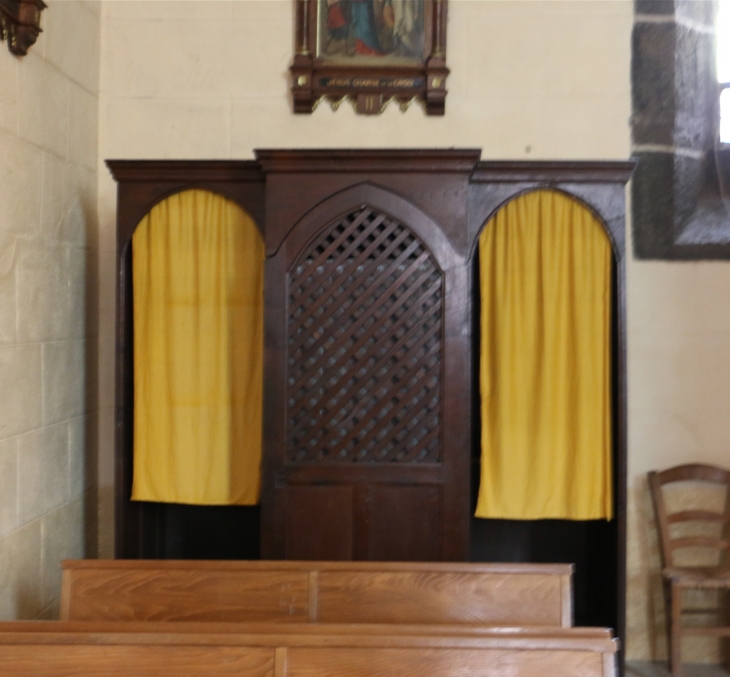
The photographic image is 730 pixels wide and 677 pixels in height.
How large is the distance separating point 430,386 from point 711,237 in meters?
1.67

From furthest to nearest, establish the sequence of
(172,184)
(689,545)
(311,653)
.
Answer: (689,545) < (172,184) < (311,653)

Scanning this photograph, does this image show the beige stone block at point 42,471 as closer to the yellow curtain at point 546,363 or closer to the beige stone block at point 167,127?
the beige stone block at point 167,127

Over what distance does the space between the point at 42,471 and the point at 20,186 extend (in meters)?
1.12

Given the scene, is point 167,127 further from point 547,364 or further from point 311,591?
point 311,591

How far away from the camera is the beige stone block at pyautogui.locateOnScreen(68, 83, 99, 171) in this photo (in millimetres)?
3391

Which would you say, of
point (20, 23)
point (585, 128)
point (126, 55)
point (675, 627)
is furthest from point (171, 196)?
point (675, 627)

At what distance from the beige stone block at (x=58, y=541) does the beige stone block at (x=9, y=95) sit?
1521 mm

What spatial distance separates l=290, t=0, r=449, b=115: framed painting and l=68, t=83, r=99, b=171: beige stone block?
954 millimetres

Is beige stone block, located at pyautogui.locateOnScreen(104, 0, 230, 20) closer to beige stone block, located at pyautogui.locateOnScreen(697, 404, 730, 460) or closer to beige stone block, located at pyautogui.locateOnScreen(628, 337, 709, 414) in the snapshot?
beige stone block, located at pyautogui.locateOnScreen(628, 337, 709, 414)

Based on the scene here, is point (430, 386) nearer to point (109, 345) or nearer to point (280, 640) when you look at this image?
point (280, 640)

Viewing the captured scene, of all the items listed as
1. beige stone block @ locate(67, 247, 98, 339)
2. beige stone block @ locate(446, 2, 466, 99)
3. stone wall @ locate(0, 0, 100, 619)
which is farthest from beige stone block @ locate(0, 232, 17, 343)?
beige stone block @ locate(446, 2, 466, 99)

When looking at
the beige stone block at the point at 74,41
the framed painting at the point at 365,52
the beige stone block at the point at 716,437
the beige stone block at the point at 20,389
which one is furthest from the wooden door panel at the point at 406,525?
the beige stone block at the point at 74,41

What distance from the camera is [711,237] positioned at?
363 cm

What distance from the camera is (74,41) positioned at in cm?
340
